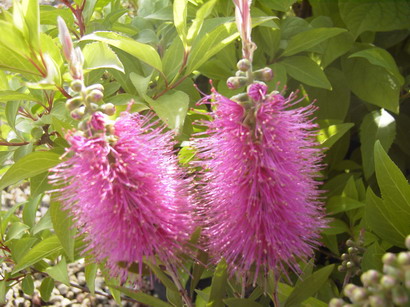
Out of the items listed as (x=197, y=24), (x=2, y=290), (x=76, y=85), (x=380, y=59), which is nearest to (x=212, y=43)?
(x=197, y=24)

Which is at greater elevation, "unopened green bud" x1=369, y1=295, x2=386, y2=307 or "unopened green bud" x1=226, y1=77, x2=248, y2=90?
"unopened green bud" x1=226, y1=77, x2=248, y2=90

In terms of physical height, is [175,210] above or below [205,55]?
below

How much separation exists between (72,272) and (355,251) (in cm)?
104

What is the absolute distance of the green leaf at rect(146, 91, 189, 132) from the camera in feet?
1.86

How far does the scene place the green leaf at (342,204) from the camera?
2.75 ft

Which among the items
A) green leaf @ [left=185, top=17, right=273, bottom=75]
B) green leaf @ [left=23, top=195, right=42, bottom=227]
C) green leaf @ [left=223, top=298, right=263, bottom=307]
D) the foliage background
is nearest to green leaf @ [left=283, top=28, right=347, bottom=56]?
the foliage background

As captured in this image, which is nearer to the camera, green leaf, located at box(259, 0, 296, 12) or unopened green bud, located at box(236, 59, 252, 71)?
unopened green bud, located at box(236, 59, 252, 71)

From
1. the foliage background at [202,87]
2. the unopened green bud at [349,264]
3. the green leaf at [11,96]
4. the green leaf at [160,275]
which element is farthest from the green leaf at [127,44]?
the unopened green bud at [349,264]

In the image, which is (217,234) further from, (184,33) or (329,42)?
(329,42)

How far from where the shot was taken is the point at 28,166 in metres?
0.56

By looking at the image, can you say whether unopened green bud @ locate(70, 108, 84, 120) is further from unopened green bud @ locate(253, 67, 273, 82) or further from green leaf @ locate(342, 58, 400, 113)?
green leaf @ locate(342, 58, 400, 113)

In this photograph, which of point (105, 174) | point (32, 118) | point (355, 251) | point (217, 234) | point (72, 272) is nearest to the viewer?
point (105, 174)

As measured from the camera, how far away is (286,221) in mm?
538

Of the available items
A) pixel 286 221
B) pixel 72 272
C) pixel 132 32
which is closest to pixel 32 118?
pixel 132 32
